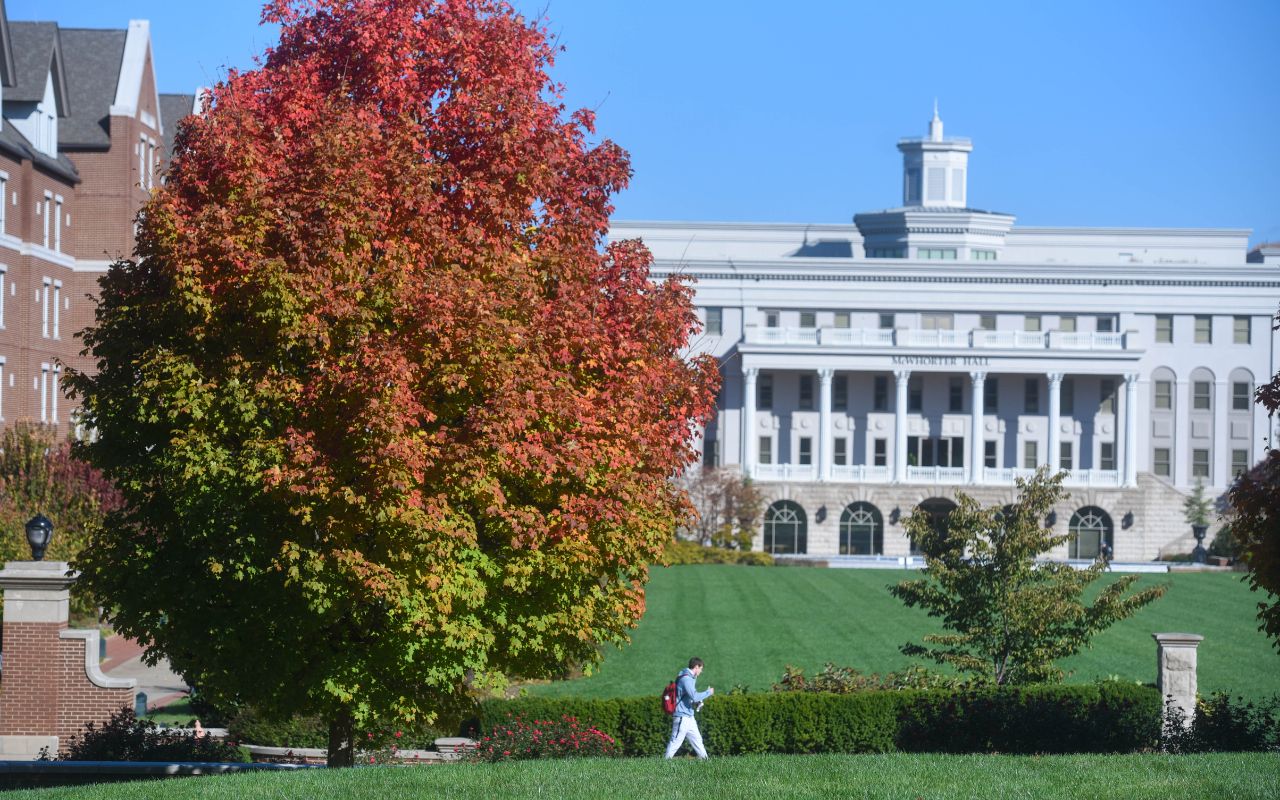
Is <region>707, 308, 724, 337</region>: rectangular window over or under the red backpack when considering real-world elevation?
over

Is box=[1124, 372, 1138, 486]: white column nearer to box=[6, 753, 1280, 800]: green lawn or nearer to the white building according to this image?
the white building

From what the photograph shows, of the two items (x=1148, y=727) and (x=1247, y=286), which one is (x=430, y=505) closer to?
(x=1148, y=727)

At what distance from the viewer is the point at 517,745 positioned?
2241 centimetres

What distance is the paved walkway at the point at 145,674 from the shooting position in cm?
3384

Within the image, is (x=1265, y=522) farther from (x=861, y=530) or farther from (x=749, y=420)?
(x=749, y=420)

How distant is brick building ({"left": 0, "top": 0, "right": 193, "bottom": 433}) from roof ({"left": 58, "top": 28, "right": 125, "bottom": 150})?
0.10ft

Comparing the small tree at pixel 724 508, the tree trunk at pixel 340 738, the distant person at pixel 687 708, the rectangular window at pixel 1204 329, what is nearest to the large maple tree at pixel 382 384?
the tree trunk at pixel 340 738

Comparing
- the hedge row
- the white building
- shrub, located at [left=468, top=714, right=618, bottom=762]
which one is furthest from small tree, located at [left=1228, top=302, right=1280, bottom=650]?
the white building

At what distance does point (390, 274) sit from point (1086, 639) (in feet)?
53.3

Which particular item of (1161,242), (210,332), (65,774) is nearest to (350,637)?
(210,332)

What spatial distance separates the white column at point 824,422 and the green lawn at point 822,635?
22.7 metres

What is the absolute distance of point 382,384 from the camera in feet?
51.8

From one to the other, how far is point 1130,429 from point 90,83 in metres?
59.7

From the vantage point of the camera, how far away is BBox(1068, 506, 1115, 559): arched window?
86000mm
